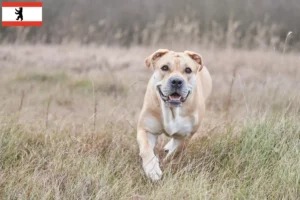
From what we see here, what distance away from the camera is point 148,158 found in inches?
173

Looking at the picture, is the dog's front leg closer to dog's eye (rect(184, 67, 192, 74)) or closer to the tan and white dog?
the tan and white dog

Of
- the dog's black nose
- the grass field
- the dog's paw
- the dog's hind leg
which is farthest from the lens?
the dog's hind leg

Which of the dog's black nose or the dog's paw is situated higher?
the dog's black nose

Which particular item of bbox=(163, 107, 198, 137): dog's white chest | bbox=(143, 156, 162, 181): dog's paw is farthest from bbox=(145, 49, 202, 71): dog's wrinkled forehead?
bbox=(143, 156, 162, 181): dog's paw

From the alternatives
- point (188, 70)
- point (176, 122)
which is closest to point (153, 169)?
point (176, 122)

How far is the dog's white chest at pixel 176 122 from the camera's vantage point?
4684mm

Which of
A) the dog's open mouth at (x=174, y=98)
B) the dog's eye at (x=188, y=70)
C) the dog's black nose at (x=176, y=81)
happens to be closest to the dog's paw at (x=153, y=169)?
the dog's open mouth at (x=174, y=98)

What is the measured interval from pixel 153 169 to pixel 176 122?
55 cm

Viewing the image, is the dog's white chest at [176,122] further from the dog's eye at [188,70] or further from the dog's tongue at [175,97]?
the dog's eye at [188,70]

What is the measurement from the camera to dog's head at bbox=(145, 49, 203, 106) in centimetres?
444

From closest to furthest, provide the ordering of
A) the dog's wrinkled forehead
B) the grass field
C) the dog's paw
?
the grass field < the dog's paw < the dog's wrinkled forehead

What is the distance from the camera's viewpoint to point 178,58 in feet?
15.2

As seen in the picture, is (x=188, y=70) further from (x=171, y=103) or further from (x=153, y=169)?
(x=153, y=169)

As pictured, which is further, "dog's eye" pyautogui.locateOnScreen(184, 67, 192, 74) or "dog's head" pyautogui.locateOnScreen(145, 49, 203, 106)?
"dog's eye" pyautogui.locateOnScreen(184, 67, 192, 74)
